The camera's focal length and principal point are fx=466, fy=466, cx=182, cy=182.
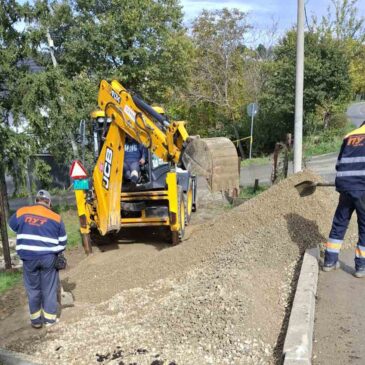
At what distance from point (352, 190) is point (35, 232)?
13.1ft

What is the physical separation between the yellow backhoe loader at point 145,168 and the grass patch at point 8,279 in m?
1.51

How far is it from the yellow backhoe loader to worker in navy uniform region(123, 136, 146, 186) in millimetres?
168

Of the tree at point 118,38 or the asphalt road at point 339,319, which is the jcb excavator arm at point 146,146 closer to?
the asphalt road at point 339,319

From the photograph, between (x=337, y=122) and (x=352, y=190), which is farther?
(x=337, y=122)

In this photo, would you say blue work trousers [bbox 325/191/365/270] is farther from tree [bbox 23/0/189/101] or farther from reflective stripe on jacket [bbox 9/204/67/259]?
tree [bbox 23/0/189/101]

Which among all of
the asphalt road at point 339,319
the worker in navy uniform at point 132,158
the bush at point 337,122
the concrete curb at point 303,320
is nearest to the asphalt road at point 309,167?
the bush at point 337,122

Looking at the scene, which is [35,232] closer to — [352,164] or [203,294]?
[203,294]

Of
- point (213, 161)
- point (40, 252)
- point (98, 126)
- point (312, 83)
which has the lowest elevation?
point (40, 252)

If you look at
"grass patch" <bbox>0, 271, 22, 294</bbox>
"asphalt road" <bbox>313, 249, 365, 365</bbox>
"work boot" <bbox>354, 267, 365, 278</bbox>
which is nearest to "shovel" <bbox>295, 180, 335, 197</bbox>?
"asphalt road" <bbox>313, 249, 365, 365</bbox>

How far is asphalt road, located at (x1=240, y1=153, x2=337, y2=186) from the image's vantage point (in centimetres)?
1816

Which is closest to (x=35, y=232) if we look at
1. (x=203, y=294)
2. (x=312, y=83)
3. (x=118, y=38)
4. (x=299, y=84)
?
(x=203, y=294)

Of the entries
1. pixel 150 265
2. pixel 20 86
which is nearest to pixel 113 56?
pixel 20 86

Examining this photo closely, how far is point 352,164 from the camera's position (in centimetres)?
575

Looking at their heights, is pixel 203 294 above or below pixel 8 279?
above
